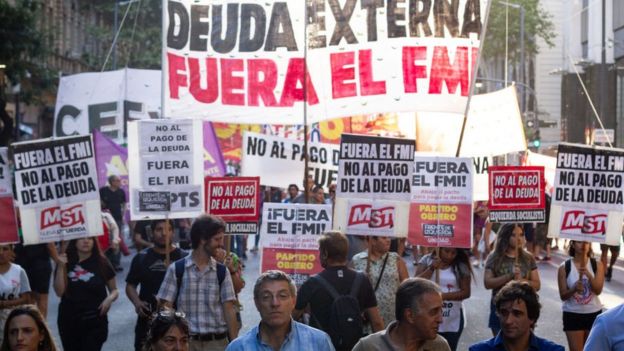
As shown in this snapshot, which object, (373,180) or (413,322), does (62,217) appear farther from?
(413,322)

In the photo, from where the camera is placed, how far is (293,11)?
12.4 m

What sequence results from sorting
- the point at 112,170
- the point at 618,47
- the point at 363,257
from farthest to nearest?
the point at 618,47 → the point at 112,170 → the point at 363,257

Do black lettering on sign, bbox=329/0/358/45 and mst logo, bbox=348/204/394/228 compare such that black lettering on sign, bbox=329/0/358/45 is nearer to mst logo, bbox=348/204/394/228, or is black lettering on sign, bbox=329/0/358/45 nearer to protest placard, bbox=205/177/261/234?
protest placard, bbox=205/177/261/234

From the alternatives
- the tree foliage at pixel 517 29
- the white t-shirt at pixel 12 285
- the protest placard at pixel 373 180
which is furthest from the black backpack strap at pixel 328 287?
the tree foliage at pixel 517 29

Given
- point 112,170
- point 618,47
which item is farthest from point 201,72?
point 618,47

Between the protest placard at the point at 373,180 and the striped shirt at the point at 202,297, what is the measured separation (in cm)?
254

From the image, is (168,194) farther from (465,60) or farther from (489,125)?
Answer: (489,125)

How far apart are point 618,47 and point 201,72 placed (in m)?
38.2

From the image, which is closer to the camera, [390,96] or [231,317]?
[231,317]

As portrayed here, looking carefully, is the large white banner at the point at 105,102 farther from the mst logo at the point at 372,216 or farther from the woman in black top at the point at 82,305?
the woman in black top at the point at 82,305

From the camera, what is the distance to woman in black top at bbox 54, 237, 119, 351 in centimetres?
970

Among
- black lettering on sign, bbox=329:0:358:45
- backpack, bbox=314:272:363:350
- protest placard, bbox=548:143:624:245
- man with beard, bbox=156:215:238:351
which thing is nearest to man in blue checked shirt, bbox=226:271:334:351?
backpack, bbox=314:272:363:350

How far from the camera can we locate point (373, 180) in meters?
10.8

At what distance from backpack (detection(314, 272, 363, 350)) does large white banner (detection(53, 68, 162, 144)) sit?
63.8ft
